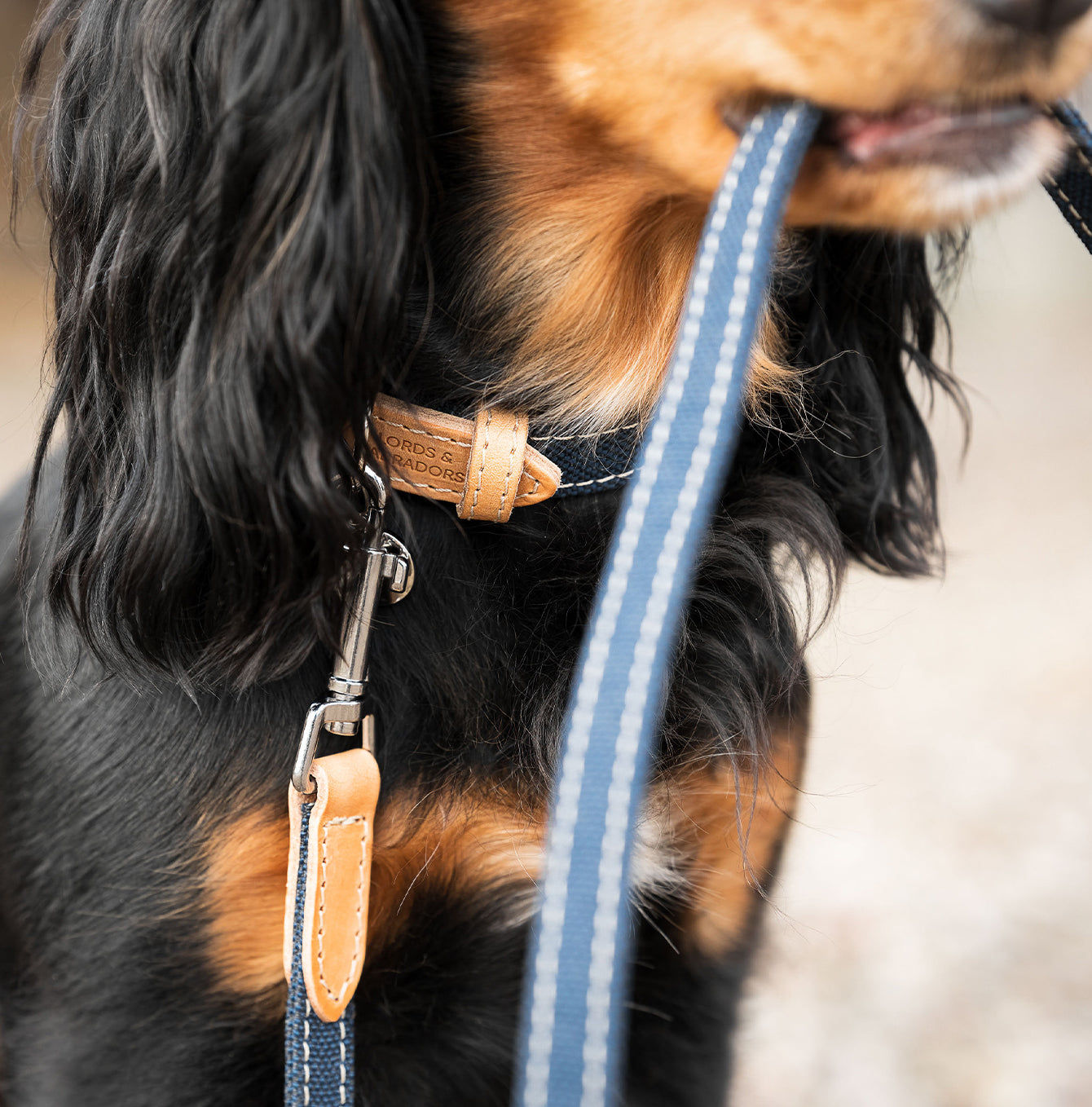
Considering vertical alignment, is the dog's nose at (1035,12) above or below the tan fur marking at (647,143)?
above

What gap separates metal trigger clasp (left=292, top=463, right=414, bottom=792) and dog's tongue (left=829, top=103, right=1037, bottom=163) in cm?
47

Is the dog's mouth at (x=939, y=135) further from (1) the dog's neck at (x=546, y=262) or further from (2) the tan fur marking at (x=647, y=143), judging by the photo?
(1) the dog's neck at (x=546, y=262)

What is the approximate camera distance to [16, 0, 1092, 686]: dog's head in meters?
0.83

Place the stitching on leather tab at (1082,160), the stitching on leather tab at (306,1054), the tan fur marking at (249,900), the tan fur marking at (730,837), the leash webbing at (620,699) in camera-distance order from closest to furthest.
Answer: the leash webbing at (620,699) < the stitching on leather tab at (1082,160) < the stitching on leather tab at (306,1054) < the tan fur marking at (249,900) < the tan fur marking at (730,837)

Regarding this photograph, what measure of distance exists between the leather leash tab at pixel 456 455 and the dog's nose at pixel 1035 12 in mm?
487

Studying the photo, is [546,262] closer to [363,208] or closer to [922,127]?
[363,208]

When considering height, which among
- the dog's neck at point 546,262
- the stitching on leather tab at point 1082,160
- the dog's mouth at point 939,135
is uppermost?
the dog's mouth at point 939,135

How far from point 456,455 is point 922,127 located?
1.51 ft

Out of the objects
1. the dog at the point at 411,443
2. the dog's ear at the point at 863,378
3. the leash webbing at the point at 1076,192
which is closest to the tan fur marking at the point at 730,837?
the dog at the point at 411,443

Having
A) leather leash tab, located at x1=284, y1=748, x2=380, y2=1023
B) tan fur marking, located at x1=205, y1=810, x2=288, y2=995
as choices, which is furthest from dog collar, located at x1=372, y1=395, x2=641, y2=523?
tan fur marking, located at x1=205, y1=810, x2=288, y2=995

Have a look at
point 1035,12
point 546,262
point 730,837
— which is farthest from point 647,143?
point 730,837

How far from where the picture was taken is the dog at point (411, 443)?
899 mm

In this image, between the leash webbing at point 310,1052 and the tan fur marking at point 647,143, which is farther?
the leash webbing at point 310,1052

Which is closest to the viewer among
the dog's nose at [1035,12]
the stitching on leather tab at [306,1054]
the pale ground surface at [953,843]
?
the dog's nose at [1035,12]
